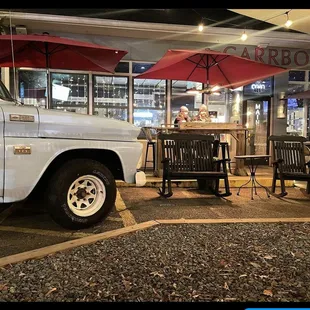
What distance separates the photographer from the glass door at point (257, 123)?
9881 millimetres

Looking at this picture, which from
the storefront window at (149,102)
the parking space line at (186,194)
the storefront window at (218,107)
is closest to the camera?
the parking space line at (186,194)

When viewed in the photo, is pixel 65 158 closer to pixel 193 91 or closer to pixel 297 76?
pixel 193 91

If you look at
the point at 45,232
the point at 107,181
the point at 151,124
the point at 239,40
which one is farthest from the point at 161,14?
the point at 45,232

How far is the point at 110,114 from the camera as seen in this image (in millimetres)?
8977

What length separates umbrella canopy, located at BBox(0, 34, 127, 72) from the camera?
18.3 feet

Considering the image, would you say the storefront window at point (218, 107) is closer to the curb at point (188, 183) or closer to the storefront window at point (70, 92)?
the curb at point (188, 183)

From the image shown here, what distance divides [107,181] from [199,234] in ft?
4.12

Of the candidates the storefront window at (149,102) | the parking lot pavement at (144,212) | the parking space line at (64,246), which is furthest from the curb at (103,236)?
the storefront window at (149,102)

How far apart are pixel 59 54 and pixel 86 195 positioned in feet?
13.7

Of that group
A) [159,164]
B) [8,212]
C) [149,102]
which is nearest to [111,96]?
[149,102]

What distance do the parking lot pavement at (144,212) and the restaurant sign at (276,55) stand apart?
16.9ft

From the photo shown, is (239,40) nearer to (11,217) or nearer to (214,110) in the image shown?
(214,110)

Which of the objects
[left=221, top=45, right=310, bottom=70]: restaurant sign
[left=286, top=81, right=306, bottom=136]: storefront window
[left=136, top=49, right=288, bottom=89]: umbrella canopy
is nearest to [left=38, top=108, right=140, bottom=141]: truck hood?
[left=136, top=49, right=288, bottom=89]: umbrella canopy

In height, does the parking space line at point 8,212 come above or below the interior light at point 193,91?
below
